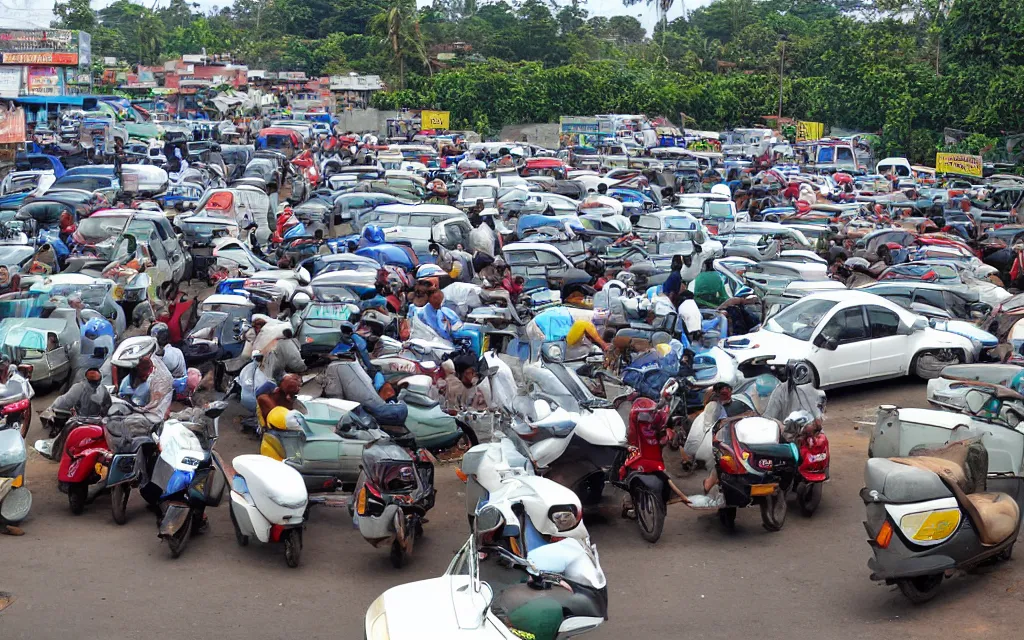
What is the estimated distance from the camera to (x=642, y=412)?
10391 millimetres

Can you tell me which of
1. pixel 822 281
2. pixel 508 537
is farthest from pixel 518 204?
pixel 508 537

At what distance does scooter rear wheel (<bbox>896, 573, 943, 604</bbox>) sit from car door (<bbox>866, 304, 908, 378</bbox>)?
741 cm

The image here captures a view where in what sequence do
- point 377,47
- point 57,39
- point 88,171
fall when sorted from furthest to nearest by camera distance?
point 377,47 → point 57,39 → point 88,171

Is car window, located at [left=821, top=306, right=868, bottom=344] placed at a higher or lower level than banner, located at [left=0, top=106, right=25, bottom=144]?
lower

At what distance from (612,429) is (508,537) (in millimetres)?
2280

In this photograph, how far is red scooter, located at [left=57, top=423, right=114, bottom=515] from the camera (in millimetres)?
10766

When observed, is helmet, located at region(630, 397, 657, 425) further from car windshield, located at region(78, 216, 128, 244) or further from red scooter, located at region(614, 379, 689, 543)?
car windshield, located at region(78, 216, 128, 244)

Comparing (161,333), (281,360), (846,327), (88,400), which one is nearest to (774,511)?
(846,327)

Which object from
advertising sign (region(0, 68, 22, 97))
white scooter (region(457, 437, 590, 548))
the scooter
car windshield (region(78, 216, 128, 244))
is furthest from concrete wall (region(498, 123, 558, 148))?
white scooter (region(457, 437, 590, 548))

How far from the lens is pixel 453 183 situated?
3625cm

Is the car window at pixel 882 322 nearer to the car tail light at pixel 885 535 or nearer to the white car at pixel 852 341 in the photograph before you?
the white car at pixel 852 341

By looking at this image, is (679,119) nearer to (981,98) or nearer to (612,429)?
(981,98)

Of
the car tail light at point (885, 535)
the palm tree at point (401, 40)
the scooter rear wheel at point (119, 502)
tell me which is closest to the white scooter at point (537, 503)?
the car tail light at point (885, 535)

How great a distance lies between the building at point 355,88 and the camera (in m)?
77.6
